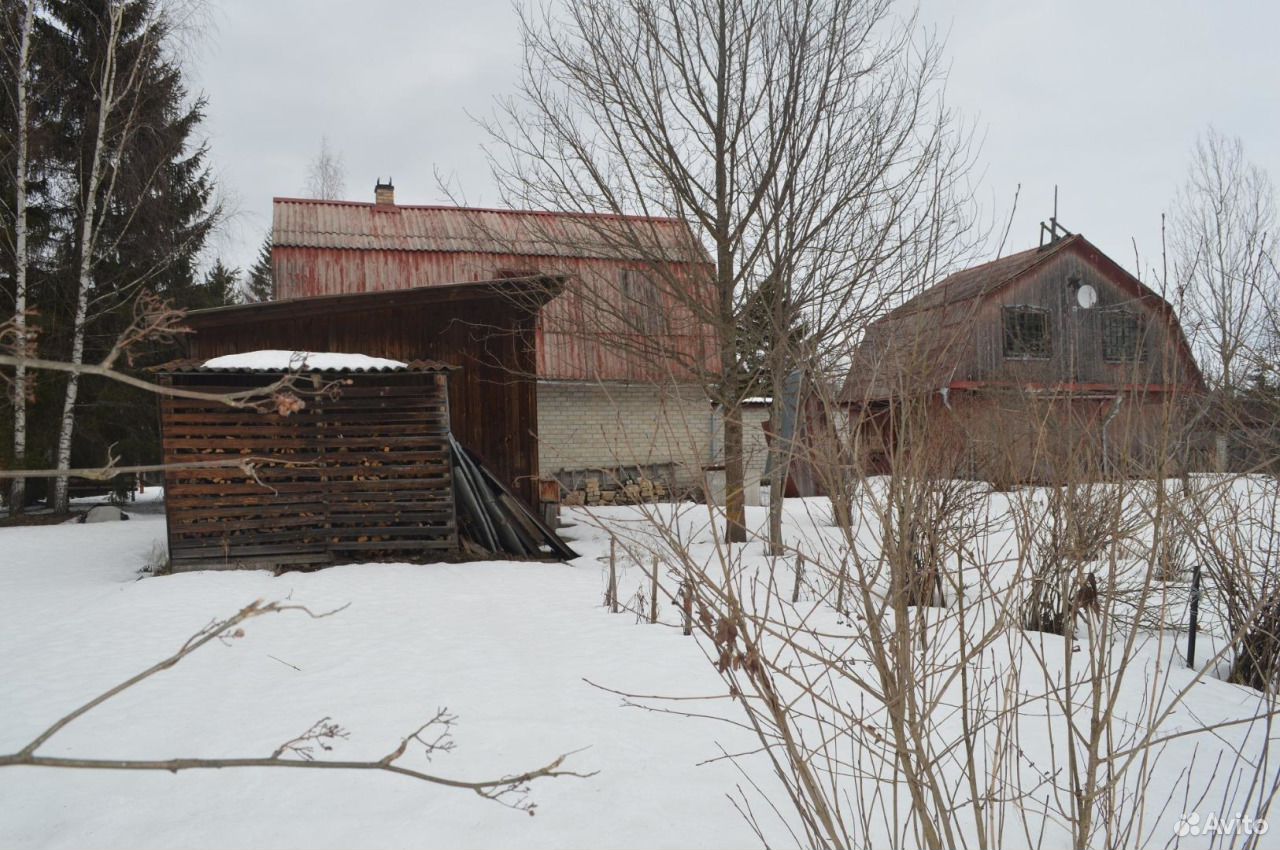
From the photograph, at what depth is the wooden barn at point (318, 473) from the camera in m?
8.92

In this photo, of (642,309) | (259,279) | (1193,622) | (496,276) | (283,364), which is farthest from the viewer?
(259,279)

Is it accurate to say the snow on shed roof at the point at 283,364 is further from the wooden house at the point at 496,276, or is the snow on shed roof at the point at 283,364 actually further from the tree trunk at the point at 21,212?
the tree trunk at the point at 21,212

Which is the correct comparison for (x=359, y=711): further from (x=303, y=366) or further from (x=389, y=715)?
(x=303, y=366)

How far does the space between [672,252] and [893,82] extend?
3.90 meters

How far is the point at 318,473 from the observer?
930cm

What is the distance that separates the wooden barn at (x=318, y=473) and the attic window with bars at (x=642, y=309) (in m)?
2.66

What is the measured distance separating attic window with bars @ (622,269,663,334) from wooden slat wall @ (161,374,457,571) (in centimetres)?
275

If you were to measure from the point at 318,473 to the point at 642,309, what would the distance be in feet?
17.7

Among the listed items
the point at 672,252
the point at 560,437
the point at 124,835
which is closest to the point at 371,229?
the point at 560,437

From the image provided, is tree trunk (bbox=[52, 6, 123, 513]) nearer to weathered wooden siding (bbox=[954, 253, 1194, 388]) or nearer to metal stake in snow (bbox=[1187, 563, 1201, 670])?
metal stake in snow (bbox=[1187, 563, 1201, 670])

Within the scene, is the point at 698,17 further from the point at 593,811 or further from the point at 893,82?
the point at 593,811

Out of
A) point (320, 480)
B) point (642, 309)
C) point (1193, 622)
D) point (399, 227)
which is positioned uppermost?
point (399, 227)

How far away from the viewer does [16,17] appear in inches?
586

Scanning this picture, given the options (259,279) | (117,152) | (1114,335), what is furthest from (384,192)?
(259,279)
